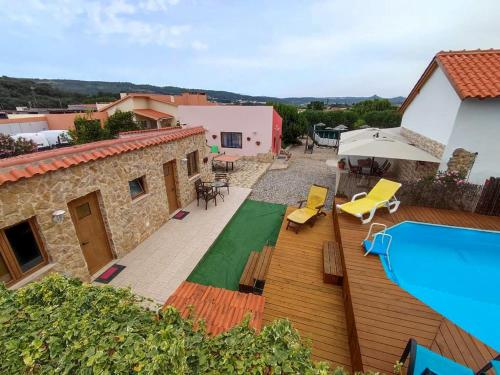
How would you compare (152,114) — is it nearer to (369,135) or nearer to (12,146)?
(12,146)

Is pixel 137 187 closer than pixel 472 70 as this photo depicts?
Yes

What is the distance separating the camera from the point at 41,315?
7.20 ft

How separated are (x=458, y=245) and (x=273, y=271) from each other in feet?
21.3

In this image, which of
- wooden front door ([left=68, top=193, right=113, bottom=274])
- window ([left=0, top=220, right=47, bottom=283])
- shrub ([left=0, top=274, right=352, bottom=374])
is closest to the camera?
shrub ([left=0, top=274, right=352, bottom=374])

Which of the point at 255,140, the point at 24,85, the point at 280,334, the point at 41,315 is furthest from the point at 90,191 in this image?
the point at 24,85

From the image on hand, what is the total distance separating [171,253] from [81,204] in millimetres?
2989

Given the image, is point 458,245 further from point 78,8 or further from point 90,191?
point 78,8

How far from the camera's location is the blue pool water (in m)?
5.07

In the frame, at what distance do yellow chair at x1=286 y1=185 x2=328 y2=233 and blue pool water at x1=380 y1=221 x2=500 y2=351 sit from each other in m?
2.45

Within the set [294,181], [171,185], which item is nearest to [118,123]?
[171,185]

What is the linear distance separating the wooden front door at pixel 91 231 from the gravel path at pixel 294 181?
7.18 meters

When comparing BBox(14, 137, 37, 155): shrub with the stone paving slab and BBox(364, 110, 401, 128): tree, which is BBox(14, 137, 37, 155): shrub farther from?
BBox(364, 110, 401, 128): tree

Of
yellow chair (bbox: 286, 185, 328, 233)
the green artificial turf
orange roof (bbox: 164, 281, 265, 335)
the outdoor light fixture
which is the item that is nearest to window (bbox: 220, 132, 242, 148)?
the green artificial turf

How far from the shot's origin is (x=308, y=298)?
5.32m
